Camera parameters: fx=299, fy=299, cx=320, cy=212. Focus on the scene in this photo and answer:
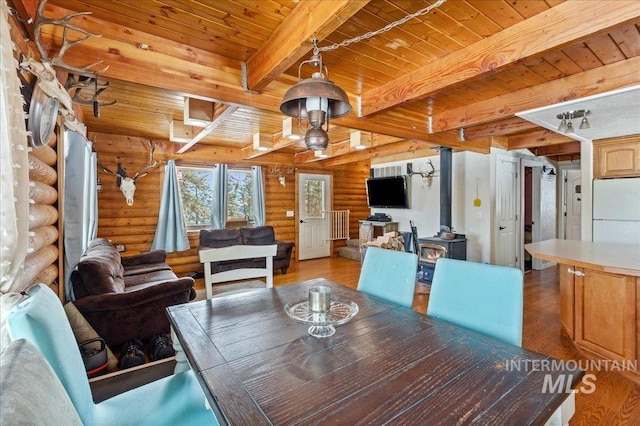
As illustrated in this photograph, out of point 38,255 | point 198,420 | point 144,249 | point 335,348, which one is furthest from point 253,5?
point 144,249

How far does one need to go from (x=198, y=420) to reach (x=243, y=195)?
553 centimetres

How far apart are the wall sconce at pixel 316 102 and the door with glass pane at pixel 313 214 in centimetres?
540

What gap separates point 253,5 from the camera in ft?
5.54

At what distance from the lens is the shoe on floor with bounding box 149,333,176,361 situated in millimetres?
2506

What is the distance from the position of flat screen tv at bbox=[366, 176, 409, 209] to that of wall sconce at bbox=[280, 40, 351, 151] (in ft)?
14.4

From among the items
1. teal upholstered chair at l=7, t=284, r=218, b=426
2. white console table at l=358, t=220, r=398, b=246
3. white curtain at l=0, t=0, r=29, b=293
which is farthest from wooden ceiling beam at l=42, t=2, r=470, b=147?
white console table at l=358, t=220, r=398, b=246

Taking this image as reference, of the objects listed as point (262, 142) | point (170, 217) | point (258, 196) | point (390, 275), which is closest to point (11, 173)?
point (390, 275)

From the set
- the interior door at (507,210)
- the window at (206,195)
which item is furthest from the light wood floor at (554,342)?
the window at (206,195)

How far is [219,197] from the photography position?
19.2ft

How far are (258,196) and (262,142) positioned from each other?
1905 millimetres

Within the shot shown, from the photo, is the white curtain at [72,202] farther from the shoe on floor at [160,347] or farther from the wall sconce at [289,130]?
the wall sconce at [289,130]

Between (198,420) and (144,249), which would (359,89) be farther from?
(144,249)

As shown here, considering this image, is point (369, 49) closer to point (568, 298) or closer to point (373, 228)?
point (568, 298)

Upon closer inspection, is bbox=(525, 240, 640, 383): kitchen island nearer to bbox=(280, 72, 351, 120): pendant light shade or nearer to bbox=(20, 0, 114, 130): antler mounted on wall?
bbox=(280, 72, 351, 120): pendant light shade
